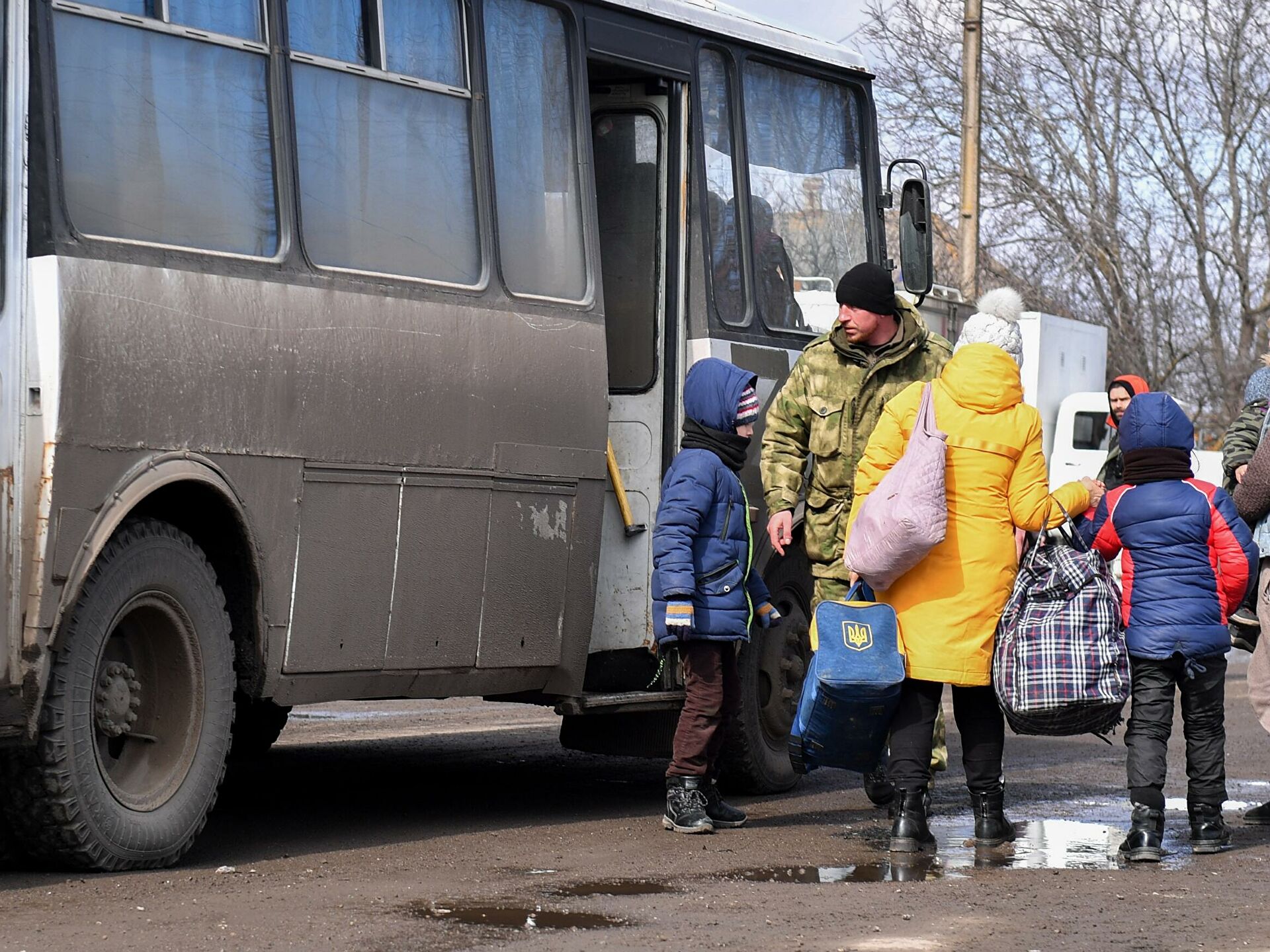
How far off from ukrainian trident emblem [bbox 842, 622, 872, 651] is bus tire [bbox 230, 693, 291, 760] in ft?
9.91

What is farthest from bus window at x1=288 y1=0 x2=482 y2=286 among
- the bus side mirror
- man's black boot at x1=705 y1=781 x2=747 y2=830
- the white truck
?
the white truck

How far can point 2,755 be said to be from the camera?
6.20 metres

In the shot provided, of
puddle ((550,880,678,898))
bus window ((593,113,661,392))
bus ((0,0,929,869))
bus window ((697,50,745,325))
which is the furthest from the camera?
bus window ((697,50,745,325))

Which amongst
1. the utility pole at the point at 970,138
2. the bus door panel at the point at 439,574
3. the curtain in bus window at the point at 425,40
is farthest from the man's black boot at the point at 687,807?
→ the utility pole at the point at 970,138

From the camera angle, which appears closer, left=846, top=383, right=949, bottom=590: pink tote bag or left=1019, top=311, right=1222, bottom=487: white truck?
left=846, top=383, right=949, bottom=590: pink tote bag

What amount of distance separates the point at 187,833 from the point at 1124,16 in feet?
95.0

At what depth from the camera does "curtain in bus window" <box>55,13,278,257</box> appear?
20.4 ft

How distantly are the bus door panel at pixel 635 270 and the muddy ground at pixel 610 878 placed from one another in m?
1.37

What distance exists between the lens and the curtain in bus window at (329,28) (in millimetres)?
6980

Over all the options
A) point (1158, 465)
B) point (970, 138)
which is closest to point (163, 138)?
point (1158, 465)

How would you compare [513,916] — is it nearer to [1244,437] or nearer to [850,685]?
[850,685]

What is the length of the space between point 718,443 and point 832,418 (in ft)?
2.02

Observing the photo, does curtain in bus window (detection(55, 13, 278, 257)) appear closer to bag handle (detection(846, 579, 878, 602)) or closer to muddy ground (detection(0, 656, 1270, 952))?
muddy ground (detection(0, 656, 1270, 952))

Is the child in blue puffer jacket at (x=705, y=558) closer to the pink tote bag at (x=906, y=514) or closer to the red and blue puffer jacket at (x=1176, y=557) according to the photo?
the pink tote bag at (x=906, y=514)
